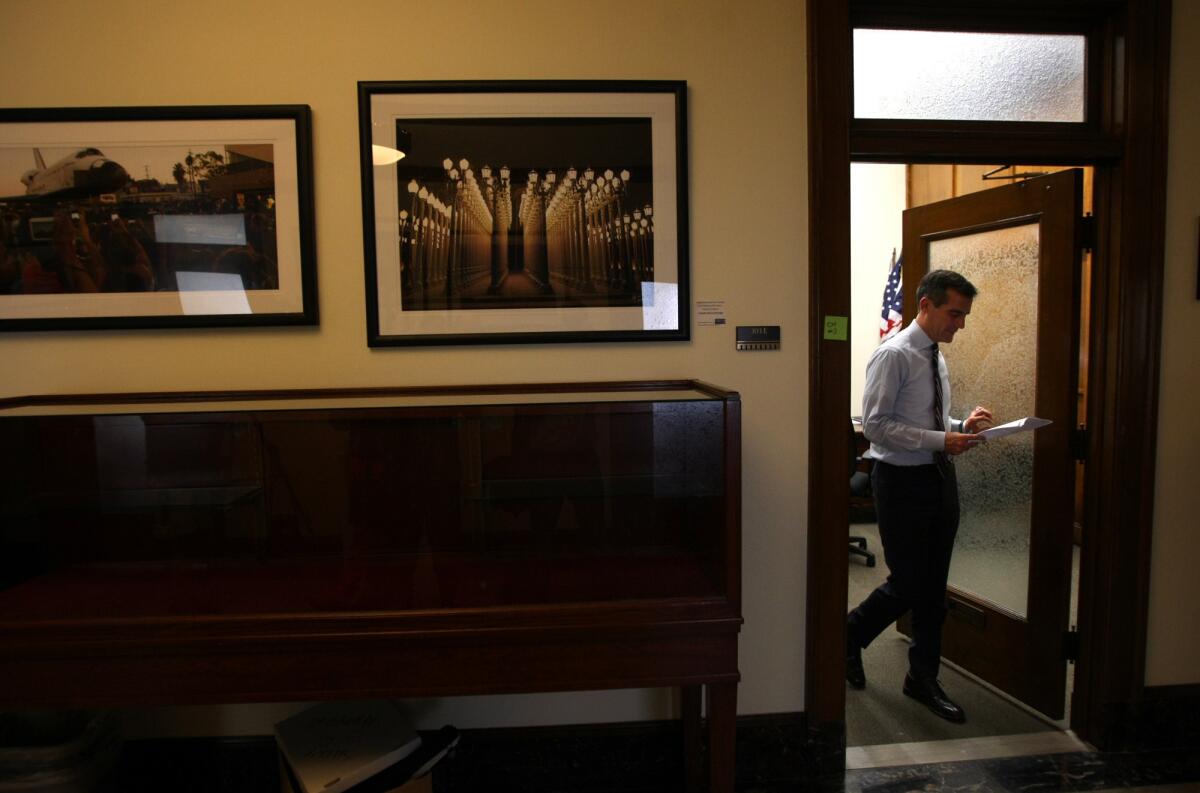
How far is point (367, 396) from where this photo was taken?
6.39 ft

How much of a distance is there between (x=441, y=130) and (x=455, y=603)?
4.30ft

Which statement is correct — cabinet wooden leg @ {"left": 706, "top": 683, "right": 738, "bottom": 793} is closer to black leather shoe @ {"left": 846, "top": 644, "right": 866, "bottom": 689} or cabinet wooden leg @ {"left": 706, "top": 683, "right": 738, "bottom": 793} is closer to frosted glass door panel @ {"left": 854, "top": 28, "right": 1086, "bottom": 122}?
black leather shoe @ {"left": 846, "top": 644, "right": 866, "bottom": 689}

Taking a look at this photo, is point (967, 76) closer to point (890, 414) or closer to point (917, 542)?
point (890, 414)

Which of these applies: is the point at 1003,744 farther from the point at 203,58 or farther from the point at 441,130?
the point at 203,58

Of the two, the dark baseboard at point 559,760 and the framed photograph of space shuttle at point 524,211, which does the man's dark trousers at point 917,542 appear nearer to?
the dark baseboard at point 559,760

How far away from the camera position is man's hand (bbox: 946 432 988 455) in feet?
7.54

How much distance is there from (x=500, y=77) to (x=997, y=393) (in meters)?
2.23

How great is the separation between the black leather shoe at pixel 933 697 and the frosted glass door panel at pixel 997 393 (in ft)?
1.40

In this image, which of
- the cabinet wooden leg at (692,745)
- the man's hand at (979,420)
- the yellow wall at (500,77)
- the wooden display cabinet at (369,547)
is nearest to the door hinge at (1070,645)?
the man's hand at (979,420)

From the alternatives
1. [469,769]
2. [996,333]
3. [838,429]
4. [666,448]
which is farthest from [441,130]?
[996,333]

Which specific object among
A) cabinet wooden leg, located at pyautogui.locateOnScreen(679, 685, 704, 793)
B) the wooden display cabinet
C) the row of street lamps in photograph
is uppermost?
the row of street lamps in photograph

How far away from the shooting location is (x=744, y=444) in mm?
2082

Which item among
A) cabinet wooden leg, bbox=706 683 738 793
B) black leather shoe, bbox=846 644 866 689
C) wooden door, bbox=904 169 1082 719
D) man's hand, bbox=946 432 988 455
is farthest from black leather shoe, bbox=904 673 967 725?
cabinet wooden leg, bbox=706 683 738 793

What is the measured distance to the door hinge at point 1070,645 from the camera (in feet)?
7.80
